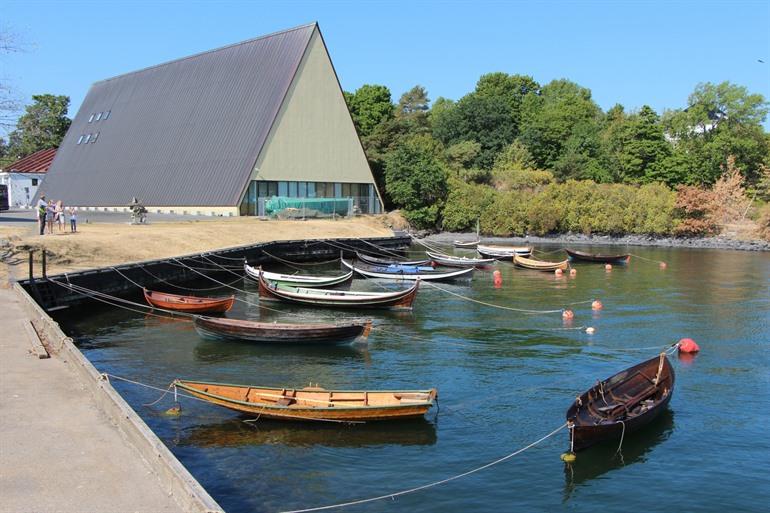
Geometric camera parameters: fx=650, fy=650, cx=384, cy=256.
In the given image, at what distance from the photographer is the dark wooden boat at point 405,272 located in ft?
138

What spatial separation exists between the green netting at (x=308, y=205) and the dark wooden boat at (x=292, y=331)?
38.3 meters

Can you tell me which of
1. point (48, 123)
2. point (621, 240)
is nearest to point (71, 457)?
point (621, 240)

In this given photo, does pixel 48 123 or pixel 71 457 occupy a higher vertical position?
pixel 48 123

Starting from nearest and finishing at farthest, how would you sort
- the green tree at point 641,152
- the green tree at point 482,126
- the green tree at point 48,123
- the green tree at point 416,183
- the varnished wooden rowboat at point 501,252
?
the varnished wooden rowboat at point 501,252, the green tree at point 416,183, the green tree at point 641,152, the green tree at point 482,126, the green tree at point 48,123

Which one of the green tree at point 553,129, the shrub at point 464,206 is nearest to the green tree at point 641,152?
the green tree at point 553,129

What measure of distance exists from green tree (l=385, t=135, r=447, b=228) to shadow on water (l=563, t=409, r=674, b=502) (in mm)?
59587

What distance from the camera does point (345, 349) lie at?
24.3 m

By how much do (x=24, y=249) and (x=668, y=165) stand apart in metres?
78.9

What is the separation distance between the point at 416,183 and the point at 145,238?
39663mm

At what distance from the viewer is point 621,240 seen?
77.2m

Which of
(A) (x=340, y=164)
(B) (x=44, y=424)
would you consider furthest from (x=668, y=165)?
(B) (x=44, y=424)

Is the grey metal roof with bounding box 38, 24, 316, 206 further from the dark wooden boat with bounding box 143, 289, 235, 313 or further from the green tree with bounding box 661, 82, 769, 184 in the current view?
the green tree with bounding box 661, 82, 769, 184

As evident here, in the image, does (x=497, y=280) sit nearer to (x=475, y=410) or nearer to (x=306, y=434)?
(x=475, y=410)

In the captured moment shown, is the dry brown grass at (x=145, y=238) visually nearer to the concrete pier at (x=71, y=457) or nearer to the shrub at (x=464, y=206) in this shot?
the shrub at (x=464, y=206)
